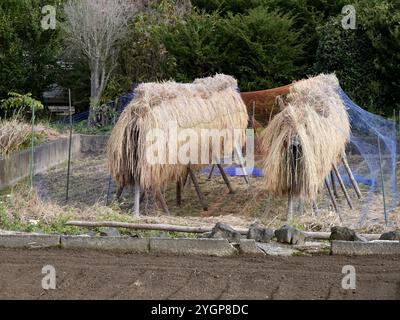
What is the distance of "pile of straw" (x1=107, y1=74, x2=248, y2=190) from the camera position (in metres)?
12.1

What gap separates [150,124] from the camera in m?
12.1

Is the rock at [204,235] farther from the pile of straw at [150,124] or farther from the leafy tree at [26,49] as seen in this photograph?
the leafy tree at [26,49]

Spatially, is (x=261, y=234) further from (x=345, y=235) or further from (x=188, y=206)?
(x=188, y=206)

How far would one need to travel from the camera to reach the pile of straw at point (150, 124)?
1208 cm

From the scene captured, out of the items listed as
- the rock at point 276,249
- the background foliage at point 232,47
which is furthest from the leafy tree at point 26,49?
the rock at point 276,249

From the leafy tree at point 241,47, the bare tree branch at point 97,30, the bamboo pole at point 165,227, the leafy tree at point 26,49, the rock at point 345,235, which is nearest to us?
the rock at point 345,235

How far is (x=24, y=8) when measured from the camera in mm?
24828

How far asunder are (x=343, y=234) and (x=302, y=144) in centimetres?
260

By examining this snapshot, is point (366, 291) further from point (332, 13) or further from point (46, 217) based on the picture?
point (332, 13)

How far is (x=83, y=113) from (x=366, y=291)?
18.8 metres

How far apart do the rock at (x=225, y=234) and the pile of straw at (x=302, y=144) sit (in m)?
2.68

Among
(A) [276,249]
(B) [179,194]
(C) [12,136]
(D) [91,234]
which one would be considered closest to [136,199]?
(B) [179,194]

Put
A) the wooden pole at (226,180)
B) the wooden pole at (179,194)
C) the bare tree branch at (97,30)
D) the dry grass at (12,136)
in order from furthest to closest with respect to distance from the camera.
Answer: the bare tree branch at (97,30) < the dry grass at (12,136) < the wooden pole at (226,180) < the wooden pole at (179,194)

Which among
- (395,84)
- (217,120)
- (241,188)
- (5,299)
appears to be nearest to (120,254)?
(5,299)
